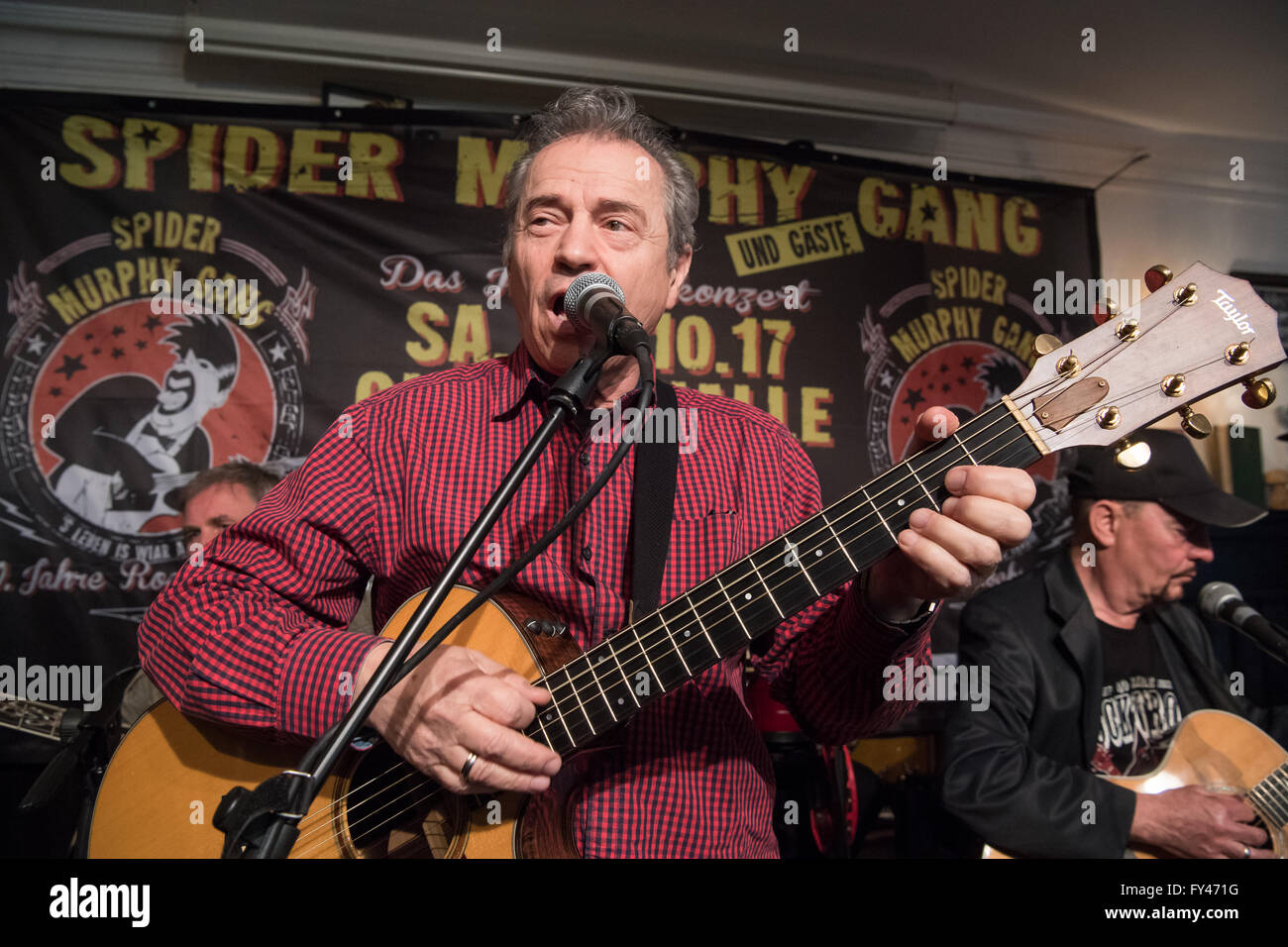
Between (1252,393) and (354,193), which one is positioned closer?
(1252,393)

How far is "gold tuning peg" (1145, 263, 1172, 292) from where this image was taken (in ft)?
3.76

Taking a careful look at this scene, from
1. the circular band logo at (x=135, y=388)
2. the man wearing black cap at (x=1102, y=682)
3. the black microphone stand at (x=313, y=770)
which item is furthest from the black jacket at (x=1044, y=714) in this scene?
the circular band logo at (x=135, y=388)

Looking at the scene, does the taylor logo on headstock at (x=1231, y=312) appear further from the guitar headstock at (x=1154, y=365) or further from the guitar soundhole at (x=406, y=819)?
the guitar soundhole at (x=406, y=819)

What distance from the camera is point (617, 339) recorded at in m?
1.06

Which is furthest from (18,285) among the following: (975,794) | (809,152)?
(975,794)

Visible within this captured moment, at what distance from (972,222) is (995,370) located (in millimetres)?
740

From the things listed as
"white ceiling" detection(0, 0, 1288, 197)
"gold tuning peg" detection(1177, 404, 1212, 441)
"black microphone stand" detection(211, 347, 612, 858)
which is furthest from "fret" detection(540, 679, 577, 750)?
"white ceiling" detection(0, 0, 1288, 197)

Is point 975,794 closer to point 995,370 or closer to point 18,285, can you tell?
point 995,370

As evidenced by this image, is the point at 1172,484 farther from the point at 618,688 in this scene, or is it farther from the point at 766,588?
the point at 618,688

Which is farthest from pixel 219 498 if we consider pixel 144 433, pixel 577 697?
pixel 577 697

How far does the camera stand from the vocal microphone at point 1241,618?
2.24 meters

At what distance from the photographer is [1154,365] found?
1135 mm

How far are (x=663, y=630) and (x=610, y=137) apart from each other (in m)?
0.97
